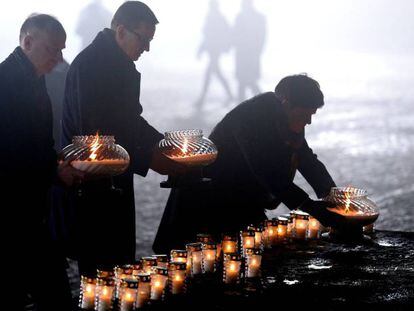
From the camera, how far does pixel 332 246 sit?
15.6 ft

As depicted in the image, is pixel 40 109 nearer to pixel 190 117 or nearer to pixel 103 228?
pixel 103 228

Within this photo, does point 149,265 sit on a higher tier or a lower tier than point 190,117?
lower

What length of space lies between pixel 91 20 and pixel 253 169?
1102 cm

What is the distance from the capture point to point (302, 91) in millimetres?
4820

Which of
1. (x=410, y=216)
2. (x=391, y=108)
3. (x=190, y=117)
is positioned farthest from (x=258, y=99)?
(x=391, y=108)

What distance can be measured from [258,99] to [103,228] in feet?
4.28

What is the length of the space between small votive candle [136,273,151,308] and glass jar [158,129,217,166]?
0.96m

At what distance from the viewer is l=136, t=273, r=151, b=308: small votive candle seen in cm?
346

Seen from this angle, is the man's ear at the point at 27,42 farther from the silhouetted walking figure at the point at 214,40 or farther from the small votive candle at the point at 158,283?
the silhouetted walking figure at the point at 214,40

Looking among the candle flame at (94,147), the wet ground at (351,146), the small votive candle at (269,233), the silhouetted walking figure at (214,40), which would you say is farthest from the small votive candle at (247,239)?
the silhouetted walking figure at (214,40)

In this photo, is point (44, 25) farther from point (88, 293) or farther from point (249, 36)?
point (249, 36)

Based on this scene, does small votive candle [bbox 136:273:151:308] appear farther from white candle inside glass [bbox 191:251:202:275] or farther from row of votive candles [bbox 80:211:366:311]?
white candle inside glass [bbox 191:251:202:275]

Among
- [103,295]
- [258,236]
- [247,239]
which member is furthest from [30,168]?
[258,236]

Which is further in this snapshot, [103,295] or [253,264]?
[253,264]
